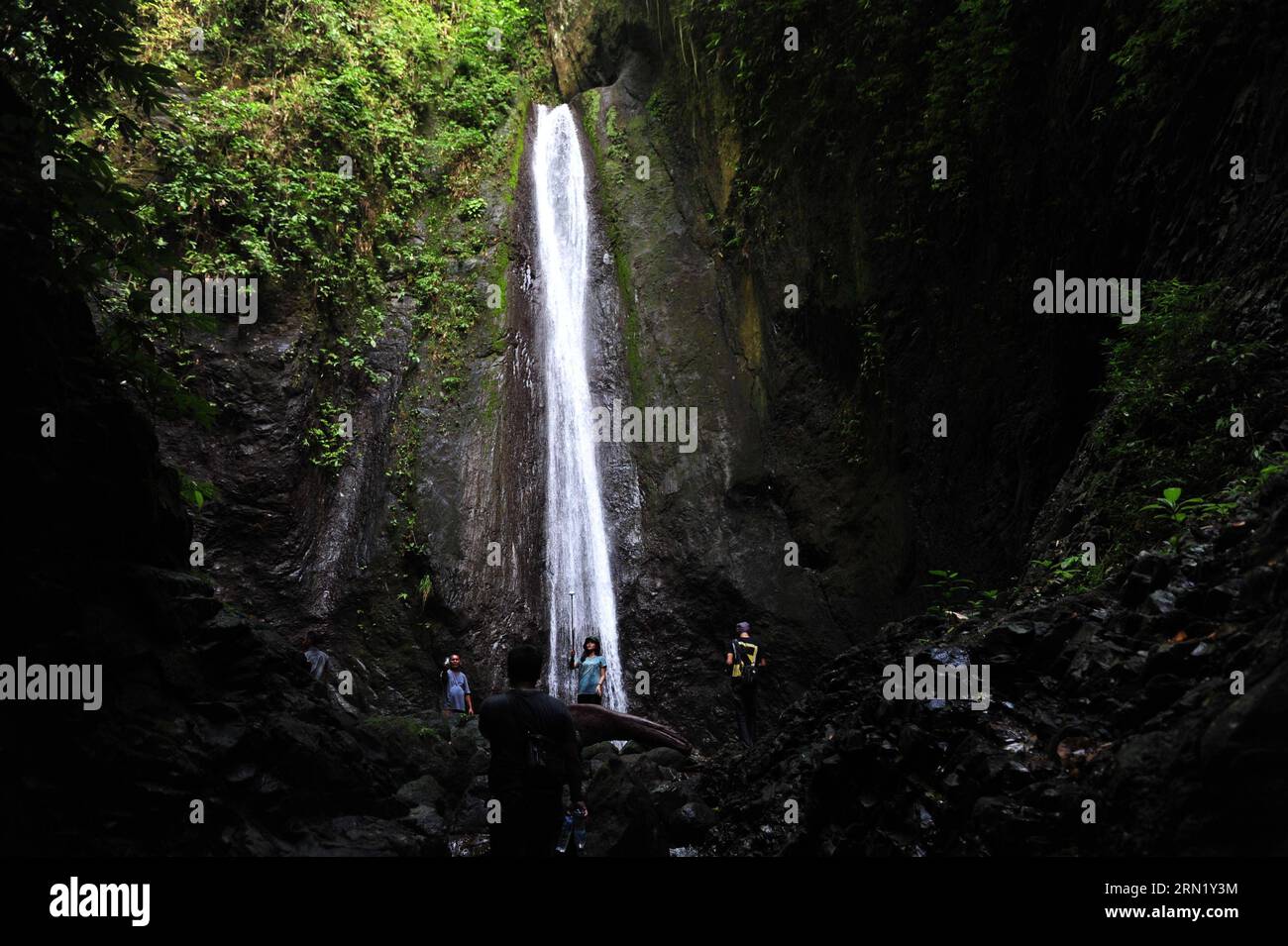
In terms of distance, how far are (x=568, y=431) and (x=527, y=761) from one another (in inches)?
484

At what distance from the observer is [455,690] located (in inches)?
488

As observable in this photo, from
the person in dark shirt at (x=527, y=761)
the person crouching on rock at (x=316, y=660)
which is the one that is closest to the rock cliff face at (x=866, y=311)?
the person in dark shirt at (x=527, y=761)

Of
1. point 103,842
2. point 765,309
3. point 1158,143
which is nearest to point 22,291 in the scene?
point 103,842

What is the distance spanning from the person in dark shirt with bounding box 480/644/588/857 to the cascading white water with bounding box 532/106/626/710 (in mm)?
8877

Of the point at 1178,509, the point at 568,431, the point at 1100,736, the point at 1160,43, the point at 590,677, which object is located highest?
the point at 1160,43

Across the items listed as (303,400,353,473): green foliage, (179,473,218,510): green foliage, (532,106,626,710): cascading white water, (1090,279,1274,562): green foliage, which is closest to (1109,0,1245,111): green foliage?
(1090,279,1274,562): green foliage

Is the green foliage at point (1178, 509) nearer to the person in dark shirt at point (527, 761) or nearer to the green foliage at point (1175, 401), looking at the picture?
the green foliage at point (1175, 401)

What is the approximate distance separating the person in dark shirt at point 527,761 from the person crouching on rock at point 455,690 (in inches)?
333

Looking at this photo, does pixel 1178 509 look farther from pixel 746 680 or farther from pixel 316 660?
pixel 316 660

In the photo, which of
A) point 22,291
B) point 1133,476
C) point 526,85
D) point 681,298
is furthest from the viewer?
point 526,85

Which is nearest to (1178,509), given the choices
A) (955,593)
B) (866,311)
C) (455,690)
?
(955,593)
